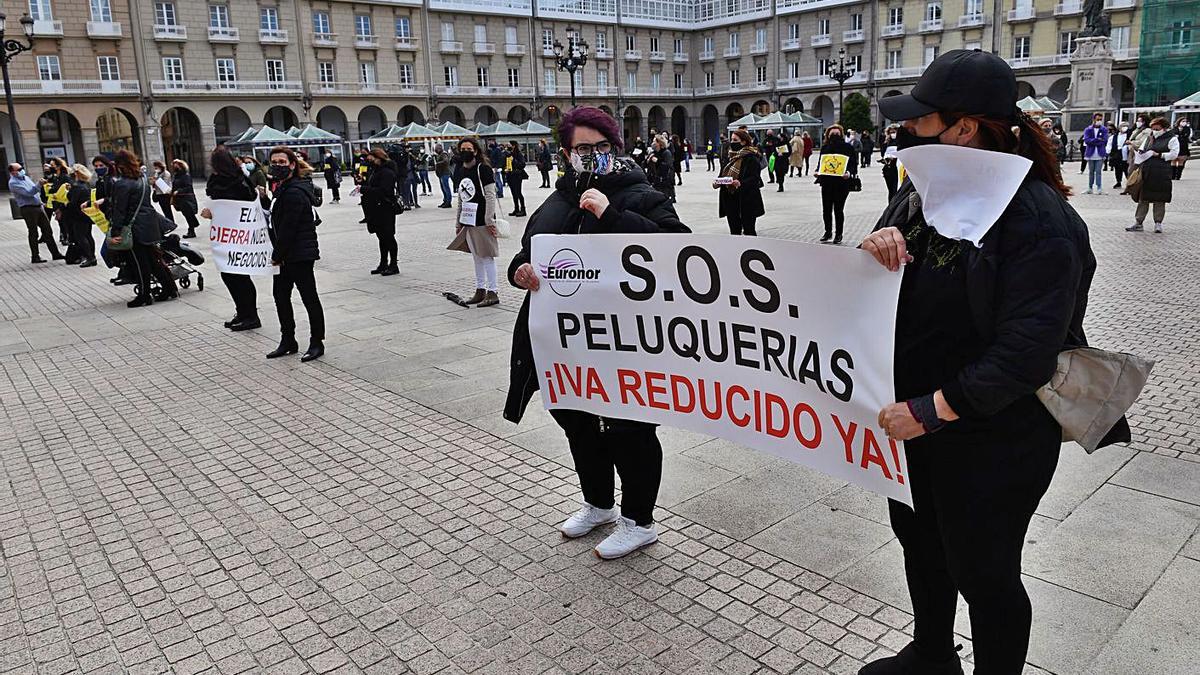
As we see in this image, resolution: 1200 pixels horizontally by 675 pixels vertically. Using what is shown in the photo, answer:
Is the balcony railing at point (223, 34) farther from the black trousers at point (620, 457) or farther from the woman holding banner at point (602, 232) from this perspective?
the black trousers at point (620, 457)

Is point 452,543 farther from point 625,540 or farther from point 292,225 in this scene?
point 292,225

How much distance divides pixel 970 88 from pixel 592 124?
176 centimetres

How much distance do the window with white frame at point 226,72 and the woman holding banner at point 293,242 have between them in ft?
167

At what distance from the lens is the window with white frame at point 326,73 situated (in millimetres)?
56656

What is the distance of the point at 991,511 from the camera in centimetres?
227

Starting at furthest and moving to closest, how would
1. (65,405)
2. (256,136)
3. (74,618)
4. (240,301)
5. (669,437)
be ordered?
(256,136) → (240,301) → (65,405) → (669,437) → (74,618)

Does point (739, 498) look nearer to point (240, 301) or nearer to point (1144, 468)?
point (1144, 468)

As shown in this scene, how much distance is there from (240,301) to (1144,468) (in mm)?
8216

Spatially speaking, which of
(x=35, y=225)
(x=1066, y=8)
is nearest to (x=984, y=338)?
(x=35, y=225)

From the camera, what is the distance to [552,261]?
3.69 metres

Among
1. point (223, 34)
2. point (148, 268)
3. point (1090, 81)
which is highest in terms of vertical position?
point (223, 34)

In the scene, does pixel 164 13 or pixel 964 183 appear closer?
pixel 964 183

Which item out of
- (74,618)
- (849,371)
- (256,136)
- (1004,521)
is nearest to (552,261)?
(849,371)

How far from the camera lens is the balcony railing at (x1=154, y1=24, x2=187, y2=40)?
165 ft
